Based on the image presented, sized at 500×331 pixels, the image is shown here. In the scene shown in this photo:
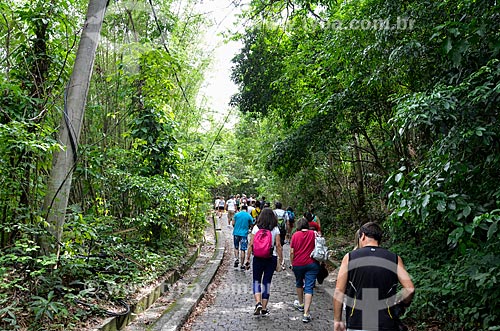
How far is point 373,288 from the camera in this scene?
3.09 meters

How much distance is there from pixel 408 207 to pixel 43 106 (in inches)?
178

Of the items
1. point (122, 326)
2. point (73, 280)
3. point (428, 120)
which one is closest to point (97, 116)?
point (73, 280)

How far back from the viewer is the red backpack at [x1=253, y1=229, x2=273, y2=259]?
632cm

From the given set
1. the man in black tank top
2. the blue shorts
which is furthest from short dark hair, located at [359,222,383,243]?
the blue shorts

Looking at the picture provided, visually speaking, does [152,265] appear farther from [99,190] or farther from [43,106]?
[43,106]

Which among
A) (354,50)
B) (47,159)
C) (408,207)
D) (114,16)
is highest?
(114,16)

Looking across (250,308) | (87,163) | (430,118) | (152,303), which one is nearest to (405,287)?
(430,118)

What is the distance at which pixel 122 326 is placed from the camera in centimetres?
512

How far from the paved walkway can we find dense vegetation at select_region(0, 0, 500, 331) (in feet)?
3.84

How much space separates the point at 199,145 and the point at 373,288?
31.8 ft

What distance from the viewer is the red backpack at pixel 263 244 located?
632cm

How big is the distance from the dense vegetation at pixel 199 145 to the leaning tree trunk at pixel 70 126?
0.26 ft

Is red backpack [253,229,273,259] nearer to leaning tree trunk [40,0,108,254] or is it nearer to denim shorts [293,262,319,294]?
denim shorts [293,262,319,294]

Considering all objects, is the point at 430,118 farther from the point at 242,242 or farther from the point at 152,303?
the point at 242,242
